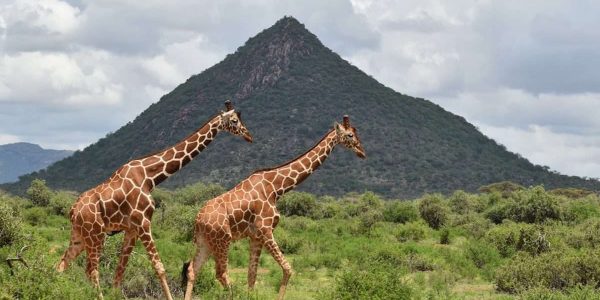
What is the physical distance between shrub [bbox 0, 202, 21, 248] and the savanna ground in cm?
3

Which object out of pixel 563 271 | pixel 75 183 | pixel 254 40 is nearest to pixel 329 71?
pixel 254 40

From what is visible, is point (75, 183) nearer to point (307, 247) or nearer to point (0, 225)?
point (307, 247)

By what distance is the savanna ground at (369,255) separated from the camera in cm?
1284

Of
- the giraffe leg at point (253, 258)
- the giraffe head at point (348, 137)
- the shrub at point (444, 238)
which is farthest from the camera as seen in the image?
the shrub at point (444, 238)

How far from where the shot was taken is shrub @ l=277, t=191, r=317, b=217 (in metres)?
45.2

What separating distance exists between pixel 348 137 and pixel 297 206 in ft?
108

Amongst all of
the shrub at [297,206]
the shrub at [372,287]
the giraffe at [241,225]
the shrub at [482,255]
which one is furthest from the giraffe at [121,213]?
the shrub at [297,206]

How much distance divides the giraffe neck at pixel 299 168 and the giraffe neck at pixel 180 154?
1.28m

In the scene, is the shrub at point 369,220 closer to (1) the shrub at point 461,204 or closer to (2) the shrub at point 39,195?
(1) the shrub at point 461,204

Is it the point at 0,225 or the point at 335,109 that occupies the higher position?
the point at 335,109

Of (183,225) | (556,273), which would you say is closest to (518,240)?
(556,273)

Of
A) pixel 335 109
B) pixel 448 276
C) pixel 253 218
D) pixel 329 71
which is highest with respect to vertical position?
pixel 329 71

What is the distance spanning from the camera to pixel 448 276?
20641 millimetres

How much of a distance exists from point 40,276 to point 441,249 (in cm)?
1835
